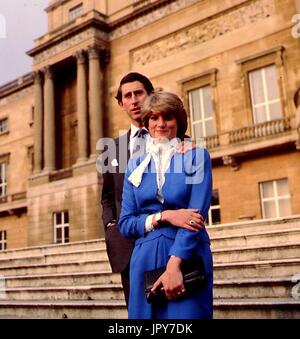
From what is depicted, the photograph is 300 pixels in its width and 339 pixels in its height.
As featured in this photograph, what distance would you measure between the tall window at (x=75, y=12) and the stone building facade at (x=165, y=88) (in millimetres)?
51

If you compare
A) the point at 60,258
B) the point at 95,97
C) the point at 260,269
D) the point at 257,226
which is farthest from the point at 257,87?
the point at 260,269

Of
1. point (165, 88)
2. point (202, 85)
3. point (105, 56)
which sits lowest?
point (202, 85)

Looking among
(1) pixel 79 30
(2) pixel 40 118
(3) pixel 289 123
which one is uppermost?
(1) pixel 79 30

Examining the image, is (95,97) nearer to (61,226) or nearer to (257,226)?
(61,226)

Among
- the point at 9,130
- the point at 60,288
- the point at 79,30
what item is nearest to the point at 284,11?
the point at 79,30

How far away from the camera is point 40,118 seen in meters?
21.2

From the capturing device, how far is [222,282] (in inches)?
195

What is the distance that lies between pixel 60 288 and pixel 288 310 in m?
3.75

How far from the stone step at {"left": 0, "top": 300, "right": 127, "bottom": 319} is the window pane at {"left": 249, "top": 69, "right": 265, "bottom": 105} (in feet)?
36.9

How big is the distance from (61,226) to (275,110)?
1043 centimetres

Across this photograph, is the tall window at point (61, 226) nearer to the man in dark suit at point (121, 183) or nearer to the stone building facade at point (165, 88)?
the stone building facade at point (165, 88)

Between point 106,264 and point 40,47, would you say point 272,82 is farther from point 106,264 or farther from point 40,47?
point 40,47

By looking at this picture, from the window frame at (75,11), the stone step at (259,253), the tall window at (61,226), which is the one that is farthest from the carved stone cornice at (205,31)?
the stone step at (259,253)

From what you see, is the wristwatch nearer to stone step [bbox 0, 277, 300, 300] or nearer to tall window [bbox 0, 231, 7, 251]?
stone step [bbox 0, 277, 300, 300]
